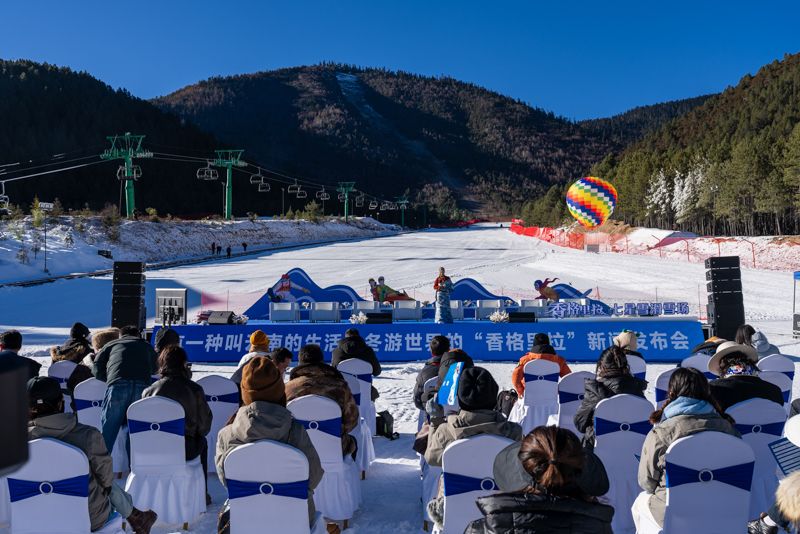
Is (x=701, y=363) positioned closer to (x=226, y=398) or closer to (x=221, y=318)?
(x=226, y=398)

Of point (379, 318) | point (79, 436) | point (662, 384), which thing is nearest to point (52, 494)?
point (79, 436)

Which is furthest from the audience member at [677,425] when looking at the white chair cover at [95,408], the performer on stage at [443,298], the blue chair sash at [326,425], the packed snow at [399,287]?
the performer on stage at [443,298]

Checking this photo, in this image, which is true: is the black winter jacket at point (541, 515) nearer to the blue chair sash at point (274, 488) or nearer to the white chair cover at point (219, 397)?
the blue chair sash at point (274, 488)

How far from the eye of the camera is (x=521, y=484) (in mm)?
2803

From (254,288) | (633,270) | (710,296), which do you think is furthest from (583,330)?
(633,270)

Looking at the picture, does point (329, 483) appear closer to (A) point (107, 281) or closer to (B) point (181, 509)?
(B) point (181, 509)

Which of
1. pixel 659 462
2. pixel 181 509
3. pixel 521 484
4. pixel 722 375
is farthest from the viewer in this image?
pixel 722 375

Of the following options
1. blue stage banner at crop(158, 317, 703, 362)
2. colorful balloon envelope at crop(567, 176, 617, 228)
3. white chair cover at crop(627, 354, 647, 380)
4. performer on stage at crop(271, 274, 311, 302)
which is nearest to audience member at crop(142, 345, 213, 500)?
white chair cover at crop(627, 354, 647, 380)

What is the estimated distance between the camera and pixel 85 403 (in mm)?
6227

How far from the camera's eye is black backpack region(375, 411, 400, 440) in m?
7.97

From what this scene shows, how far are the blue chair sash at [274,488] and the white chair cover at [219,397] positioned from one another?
2.73m

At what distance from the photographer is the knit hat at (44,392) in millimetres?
3656

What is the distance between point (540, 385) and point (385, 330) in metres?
6.99

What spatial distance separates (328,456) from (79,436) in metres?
2.02
